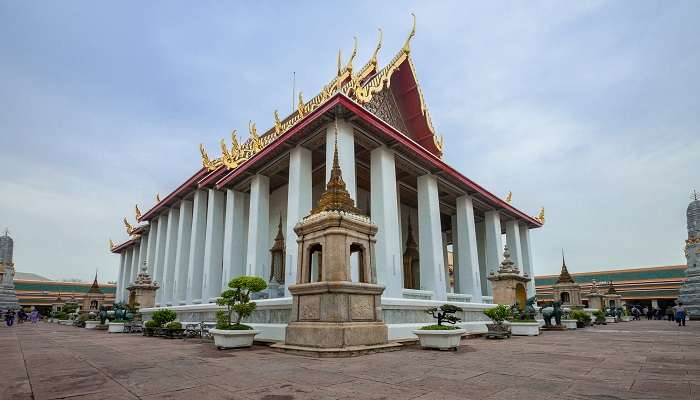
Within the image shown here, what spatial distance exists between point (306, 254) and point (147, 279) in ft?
52.2

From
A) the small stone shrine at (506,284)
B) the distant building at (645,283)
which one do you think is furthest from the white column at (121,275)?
the distant building at (645,283)

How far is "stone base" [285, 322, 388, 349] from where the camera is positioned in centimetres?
770

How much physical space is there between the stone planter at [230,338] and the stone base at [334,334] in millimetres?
1495

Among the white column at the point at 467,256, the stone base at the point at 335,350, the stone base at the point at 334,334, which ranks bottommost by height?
the stone base at the point at 335,350

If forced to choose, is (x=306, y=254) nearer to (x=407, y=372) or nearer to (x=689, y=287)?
(x=407, y=372)

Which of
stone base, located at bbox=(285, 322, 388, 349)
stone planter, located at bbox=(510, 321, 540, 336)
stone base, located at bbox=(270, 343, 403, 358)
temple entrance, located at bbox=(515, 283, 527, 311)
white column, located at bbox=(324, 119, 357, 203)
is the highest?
white column, located at bbox=(324, 119, 357, 203)

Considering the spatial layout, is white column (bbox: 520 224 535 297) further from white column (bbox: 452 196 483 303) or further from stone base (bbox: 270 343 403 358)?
stone base (bbox: 270 343 403 358)

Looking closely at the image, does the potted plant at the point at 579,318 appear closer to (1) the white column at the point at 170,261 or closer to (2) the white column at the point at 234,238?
(2) the white column at the point at 234,238

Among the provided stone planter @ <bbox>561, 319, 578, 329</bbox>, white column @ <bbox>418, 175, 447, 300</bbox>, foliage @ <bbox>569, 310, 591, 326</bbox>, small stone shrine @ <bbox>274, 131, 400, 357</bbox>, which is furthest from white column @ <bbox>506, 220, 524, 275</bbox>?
small stone shrine @ <bbox>274, 131, 400, 357</bbox>

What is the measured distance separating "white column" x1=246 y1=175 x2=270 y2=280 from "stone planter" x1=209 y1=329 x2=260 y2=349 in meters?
6.44

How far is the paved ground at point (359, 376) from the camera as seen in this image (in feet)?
13.8

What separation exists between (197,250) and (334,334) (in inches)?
608

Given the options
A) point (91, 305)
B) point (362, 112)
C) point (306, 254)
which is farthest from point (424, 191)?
point (91, 305)

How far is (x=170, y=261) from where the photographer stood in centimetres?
2422
